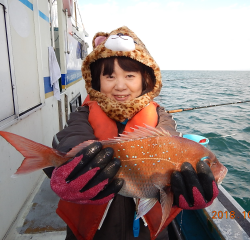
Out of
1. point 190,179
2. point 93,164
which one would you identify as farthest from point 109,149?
point 190,179

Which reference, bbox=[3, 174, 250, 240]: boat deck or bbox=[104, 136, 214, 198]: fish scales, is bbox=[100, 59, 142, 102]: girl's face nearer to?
bbox=[104, 136, 214, 198]: fish scales

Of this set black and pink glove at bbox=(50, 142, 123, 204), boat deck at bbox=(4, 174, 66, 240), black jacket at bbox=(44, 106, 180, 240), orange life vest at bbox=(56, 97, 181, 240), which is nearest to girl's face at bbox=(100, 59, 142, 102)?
orange life vest at bbox=(56, 97, 181, 240)

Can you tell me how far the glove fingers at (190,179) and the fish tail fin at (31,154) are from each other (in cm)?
100

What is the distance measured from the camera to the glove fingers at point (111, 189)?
4.66ft

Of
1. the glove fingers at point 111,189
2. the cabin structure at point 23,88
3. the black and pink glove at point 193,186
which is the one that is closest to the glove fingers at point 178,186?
the black and pink glove at point 193,186

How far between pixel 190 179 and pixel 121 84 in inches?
46.4

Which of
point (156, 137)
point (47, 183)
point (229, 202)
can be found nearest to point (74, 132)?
point (156, 137)

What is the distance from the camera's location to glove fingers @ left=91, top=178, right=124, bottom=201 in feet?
4.66

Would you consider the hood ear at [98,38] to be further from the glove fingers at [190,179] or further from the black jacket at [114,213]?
the glove fingers at [190,179]

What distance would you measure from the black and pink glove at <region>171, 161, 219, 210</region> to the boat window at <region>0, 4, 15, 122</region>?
2144 millimetres

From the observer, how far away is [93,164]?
1.34m

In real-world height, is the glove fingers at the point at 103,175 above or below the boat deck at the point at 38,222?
above

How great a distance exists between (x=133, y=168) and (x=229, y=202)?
2.34m

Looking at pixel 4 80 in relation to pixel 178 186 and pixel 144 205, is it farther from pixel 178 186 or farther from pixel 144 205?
pixel 178 186
